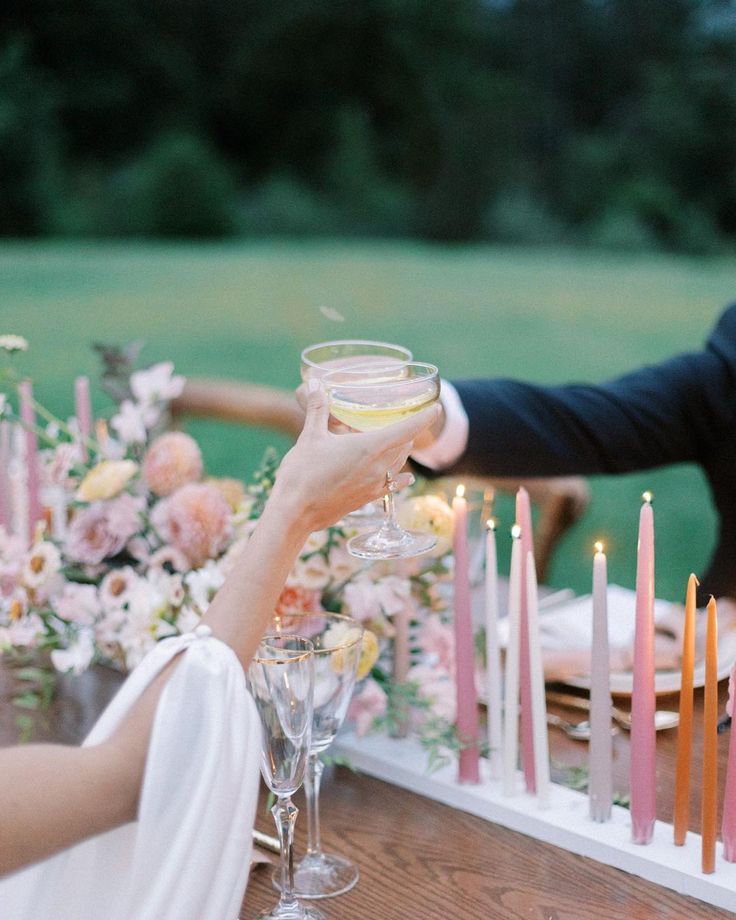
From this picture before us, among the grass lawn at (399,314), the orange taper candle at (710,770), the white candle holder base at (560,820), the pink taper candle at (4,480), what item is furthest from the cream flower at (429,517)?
the grass lawn at (399,314)

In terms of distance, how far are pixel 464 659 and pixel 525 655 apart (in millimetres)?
70

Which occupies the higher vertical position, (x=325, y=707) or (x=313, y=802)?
(x=325, y=707)

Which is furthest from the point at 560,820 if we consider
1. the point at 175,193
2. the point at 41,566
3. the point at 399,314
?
the point at 175,193

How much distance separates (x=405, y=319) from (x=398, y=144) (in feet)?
3.47

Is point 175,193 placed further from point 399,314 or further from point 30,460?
point 30,460

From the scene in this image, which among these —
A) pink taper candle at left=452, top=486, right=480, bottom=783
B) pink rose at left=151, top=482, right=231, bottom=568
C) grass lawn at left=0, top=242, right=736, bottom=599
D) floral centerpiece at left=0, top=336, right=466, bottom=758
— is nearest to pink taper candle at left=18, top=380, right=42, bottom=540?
floral centerpiece at left=0, top=336, right=466, bottom=758

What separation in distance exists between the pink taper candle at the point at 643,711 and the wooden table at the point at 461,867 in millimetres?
57

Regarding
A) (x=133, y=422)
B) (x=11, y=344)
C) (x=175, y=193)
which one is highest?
(x=175, y=193)

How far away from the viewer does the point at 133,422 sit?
1368 millimetres

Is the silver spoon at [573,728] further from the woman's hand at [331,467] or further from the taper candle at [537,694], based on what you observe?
the woman's hand at [331,467]

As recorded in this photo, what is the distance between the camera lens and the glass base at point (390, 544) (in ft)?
3.37

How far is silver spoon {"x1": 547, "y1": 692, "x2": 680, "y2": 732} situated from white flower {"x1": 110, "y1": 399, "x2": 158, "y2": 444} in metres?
0.60

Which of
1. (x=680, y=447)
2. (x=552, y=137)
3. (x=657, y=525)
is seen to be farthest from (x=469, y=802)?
(x=552, y=137)

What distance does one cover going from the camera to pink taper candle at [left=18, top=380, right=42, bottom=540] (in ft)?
4.91
